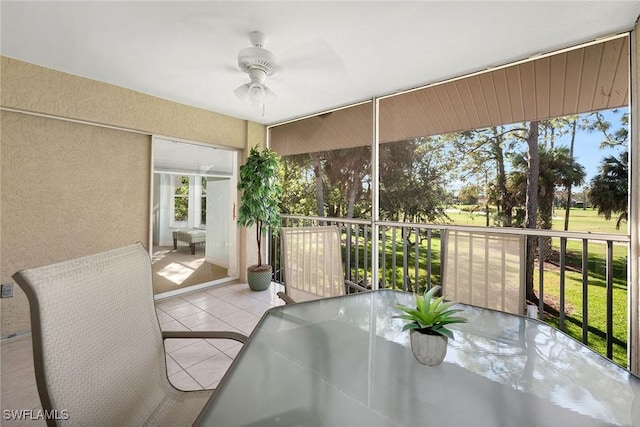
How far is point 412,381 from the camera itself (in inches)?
36.2

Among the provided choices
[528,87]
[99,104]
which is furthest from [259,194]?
[528,87]

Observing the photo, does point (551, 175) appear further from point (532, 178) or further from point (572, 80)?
point (572, 80)

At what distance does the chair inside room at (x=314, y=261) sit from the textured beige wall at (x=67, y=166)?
2.23m

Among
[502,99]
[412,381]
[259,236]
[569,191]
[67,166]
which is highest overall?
[502,99]

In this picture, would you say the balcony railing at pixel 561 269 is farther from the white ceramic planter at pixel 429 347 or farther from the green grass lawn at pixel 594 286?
the white ceramic planter at pixel 429 347

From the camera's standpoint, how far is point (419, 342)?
3.24 ft

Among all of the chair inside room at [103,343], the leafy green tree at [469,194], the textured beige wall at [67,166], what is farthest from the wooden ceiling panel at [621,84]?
the textured beige wall at [67,166]

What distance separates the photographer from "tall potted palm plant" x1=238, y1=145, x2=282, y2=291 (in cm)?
377

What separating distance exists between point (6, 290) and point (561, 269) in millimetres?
5014

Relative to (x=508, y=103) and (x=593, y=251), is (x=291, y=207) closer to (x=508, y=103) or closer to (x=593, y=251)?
(x=508, y=103)

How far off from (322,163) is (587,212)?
3.88 meters

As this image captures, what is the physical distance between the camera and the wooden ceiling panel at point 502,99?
2.29m

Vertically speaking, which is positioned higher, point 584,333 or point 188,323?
point 584,333

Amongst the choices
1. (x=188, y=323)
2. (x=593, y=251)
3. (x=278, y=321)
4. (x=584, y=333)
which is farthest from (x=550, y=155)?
(x=188, y=323)
